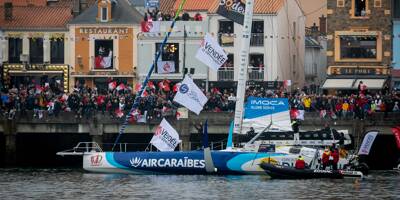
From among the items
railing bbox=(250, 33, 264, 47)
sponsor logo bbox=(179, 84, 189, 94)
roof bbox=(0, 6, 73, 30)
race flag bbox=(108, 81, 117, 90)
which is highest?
roof bbox=(0, 6, 73, 30)

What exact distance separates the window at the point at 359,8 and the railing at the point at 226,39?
1017 centimetres

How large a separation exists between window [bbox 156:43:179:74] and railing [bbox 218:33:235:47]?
314 cm

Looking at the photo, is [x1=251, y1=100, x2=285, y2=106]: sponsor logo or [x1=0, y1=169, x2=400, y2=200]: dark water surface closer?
[x1=0, y1=169, x2=400, y2=200]: dark water surface

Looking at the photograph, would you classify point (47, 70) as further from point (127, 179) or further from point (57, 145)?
point (127, 179)

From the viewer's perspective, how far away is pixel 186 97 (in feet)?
319

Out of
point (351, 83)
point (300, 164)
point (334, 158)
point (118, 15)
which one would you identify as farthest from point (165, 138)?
point (118, 15)

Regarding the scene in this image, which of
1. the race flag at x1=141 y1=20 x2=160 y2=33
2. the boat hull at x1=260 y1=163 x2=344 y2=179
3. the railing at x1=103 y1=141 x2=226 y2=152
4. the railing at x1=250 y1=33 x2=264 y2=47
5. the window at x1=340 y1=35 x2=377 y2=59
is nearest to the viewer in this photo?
the boat hull at x1=260 y1=163 x2=344 y2=179

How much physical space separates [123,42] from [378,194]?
46.6 m

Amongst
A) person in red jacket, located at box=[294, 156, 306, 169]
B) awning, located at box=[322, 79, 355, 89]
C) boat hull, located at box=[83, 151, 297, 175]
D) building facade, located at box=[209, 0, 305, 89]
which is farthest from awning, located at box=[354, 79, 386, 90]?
person in red jacket, located at box=[294, 156, 306, 169]

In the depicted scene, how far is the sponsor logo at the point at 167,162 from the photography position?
96938 millimetres

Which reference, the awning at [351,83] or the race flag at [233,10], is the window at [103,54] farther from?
the race flag at [233,10]

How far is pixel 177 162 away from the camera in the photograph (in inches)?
3831

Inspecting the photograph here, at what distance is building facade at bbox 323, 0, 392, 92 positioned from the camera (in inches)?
4734

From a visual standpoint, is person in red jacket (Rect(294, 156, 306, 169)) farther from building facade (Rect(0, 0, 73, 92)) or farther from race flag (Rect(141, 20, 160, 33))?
building facade (Rect(0, 0, 73, 92))
